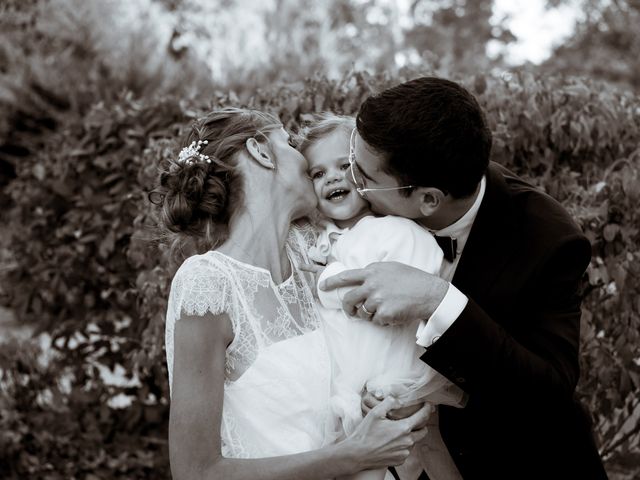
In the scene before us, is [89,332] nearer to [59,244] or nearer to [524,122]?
[59,244]

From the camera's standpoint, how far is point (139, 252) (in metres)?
4.14

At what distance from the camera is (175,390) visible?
7.80ft

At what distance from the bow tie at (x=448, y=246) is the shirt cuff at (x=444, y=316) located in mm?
330

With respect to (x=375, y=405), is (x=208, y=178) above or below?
above

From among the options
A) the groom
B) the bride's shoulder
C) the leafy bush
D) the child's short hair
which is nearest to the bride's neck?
the bride's shoulder

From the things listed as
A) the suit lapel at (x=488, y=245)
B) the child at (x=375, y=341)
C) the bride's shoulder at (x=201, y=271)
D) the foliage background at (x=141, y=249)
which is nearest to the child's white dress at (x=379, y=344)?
the child at (x=375, y=341)

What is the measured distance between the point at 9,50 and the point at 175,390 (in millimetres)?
9796

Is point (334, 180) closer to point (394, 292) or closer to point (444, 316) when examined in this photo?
point (394, 292)

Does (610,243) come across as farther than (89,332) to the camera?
No

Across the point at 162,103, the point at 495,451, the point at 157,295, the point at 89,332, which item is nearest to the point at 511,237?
the point at 495,451

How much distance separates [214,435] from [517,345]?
96cm

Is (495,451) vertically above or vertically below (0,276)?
above

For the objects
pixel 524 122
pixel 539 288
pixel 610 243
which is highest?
pixel 539 288

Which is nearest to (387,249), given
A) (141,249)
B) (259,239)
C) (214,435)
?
(259,239)
